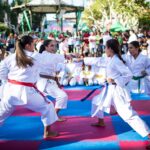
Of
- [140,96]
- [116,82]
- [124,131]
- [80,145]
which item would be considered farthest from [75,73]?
[80,145]

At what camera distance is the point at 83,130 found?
243 inches

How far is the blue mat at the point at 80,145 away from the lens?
5.19 metres

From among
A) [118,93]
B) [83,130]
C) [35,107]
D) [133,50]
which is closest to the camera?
[35,107]

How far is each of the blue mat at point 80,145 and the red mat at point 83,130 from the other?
0.65 feet

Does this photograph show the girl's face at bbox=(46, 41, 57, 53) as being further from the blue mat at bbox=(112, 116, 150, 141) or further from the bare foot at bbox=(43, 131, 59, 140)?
the blue mat at bbox=(112, 116, 150, 141)

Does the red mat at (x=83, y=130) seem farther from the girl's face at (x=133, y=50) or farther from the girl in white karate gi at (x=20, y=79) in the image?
the girl's face at (x=133, y=50)

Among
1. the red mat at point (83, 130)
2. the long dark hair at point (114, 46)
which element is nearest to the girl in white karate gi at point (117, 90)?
the long dark hair at point (114, 46)

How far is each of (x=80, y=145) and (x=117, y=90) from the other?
1.01 metres

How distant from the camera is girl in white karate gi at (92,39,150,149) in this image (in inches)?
212

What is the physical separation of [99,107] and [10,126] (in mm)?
1688

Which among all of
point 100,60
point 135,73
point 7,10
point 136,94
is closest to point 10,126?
point 100,60

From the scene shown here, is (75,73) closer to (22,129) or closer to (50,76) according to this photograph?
(50,76)

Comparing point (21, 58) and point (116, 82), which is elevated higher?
point (21, 58)

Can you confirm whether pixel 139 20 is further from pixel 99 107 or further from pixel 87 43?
pixel 99 107
